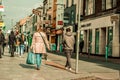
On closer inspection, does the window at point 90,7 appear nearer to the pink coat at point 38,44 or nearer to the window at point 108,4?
the window at point 108,4

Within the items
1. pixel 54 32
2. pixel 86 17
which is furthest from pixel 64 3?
pixel 86 17

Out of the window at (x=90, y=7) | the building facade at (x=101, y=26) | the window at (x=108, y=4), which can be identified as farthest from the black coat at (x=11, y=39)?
the window at (x=90, y=7)

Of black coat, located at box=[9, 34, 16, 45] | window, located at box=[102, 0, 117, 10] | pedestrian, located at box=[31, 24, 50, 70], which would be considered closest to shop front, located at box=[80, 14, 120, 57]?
window, located at box=[102, 0, 117, 10]

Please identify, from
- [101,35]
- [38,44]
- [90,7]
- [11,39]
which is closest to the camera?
[38,44]

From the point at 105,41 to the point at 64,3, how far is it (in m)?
23.5

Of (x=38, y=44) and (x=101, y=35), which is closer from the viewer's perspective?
(x=38, y=44)

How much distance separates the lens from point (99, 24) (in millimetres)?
42438

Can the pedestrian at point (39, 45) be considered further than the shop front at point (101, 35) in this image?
No

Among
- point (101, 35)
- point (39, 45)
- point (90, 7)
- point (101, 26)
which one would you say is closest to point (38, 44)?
point (39, 45)

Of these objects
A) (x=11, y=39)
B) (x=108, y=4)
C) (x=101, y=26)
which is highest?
(x=108, y=4)

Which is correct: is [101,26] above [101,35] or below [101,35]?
above

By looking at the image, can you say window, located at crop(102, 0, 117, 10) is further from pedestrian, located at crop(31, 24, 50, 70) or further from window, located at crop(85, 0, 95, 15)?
pedestrian, located at crop(31, 24, 50, 70)

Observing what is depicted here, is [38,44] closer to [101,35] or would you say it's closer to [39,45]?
[39,45]

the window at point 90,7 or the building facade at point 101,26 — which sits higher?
the window at point 90,7
